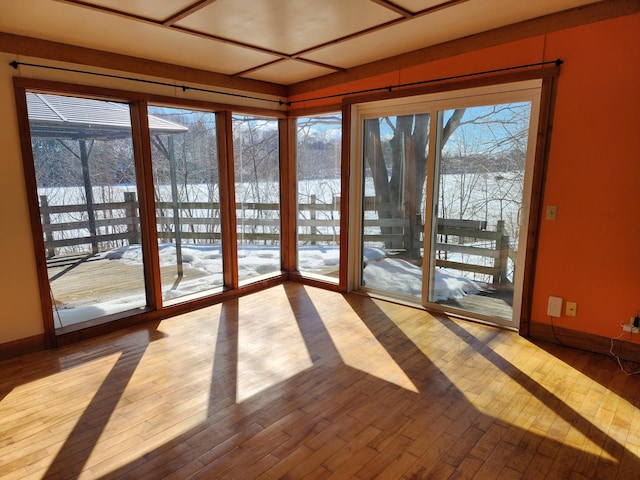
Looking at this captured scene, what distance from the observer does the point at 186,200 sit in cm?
423

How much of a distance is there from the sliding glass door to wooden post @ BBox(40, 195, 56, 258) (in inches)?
121

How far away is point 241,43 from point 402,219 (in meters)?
2.31

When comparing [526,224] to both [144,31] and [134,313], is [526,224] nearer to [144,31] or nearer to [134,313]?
[144,31]

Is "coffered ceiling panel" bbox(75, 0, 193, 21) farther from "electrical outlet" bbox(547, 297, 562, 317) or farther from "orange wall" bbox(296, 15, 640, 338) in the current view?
"electrical outlet" bbox(547, 297, 562, 317)

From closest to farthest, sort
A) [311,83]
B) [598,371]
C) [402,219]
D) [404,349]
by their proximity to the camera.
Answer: [598,371] → [404,349] → [402,219] → [311,83]

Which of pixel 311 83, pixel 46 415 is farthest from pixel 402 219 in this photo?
pixel 46 415

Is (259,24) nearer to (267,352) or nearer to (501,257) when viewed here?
(267,352)

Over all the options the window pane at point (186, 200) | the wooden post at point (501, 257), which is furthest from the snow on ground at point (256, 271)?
the wooden post at point (501, 257)

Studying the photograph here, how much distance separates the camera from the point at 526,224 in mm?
3367

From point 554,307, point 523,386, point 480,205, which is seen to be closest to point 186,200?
point 480,205

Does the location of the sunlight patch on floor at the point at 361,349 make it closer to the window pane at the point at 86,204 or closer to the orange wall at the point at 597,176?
the orange wall at the point at 597,176

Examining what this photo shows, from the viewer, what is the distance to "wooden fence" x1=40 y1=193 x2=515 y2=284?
3.49 meters

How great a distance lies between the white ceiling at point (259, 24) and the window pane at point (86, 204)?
0.62 meters

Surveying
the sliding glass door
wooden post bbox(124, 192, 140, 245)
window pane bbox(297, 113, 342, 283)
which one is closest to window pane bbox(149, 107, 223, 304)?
wooden post bbox(124, 192, 140, 245)
